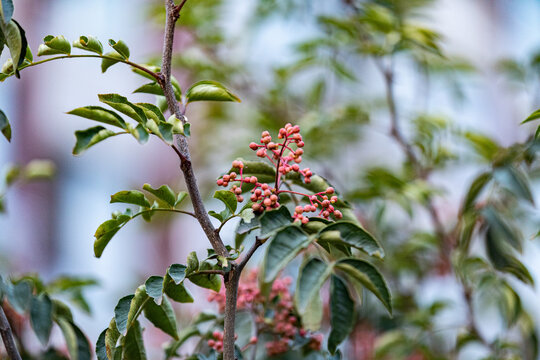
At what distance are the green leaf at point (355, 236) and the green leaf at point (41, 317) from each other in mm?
307

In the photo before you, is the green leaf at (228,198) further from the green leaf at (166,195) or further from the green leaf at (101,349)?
the green leaf at (101,349)

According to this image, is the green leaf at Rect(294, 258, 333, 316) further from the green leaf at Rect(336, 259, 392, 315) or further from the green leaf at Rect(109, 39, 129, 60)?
the green leaf at Rect(109, 39, 129, 60)

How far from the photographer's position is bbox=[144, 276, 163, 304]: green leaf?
50 cm

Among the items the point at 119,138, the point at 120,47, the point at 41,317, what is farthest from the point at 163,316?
the point at 119,138

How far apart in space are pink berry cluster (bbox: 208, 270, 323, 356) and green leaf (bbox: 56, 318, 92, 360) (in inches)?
5.5

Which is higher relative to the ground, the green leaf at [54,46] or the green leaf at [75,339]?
the green leaf at [54,46]

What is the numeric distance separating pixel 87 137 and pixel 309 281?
219 millimetres

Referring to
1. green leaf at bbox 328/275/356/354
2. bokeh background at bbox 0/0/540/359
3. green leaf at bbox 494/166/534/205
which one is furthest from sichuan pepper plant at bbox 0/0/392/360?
bokeh background at bbox 0/0/540/359

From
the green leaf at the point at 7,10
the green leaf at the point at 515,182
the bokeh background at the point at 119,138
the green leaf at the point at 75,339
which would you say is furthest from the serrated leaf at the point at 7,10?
the bokeh background at the point at 119,138

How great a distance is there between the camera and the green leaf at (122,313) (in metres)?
0.51

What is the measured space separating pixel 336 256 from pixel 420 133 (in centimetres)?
65

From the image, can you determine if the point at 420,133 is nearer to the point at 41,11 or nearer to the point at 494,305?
the point at 494,305

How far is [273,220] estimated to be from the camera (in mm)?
494

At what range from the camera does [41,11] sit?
3.25 meters
